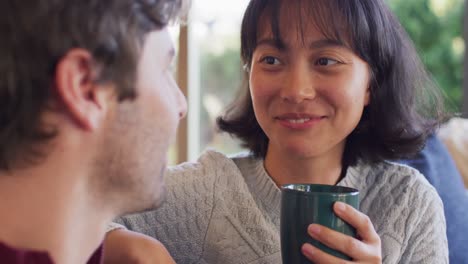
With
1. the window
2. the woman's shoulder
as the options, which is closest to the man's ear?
the woman's shoulder

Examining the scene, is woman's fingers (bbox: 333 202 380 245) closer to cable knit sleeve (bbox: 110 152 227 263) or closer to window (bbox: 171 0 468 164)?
cable knit sleeve (bbox: 110 152 227 263)

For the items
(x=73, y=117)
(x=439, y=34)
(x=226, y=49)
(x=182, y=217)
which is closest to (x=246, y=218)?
(x=182, y=217)

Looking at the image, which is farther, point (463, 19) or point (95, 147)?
point (463, 19)

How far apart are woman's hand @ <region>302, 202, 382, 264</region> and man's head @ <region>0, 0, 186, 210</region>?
274 millimetres

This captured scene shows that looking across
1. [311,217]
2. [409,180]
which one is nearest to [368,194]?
[409,180]

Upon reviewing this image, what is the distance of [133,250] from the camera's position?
1.03 m

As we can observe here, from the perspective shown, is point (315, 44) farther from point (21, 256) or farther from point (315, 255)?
point (21, 256)

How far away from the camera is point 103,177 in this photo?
0.78 metres

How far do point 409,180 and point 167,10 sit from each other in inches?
30.8

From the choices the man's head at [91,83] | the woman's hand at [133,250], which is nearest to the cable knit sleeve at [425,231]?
the woman's hand at [133,250]

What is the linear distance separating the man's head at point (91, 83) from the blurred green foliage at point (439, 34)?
2441mm

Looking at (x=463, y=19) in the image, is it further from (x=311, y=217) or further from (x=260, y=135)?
(x=311, y=217)

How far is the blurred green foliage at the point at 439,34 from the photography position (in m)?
3.00

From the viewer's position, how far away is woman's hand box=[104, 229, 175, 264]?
1.02 meters
